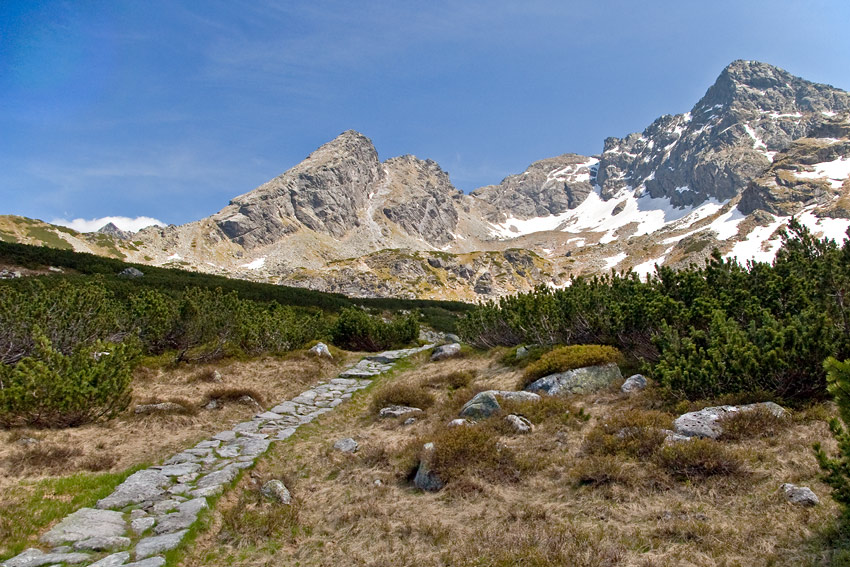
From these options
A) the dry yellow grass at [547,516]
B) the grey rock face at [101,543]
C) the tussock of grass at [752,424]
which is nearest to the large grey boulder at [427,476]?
the dry yellow grass at [547,516]

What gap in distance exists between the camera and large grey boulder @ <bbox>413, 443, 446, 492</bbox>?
22.9 ft

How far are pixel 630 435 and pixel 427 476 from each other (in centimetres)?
341

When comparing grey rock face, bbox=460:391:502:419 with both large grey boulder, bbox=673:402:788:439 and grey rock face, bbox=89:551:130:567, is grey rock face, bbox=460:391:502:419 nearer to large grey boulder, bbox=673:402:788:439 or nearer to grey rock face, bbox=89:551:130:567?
large grey boulder, bbox=673:402:788:439

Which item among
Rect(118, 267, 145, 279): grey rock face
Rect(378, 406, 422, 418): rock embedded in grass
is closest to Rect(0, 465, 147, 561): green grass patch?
Rect(378, 406, 422, 418): rock embedded in grass

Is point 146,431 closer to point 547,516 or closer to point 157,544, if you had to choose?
point 157,544

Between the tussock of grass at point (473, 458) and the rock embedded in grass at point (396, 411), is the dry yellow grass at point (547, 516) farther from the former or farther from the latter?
the rock embedded in grass at point (396, 411)

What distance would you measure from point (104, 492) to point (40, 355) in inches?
202

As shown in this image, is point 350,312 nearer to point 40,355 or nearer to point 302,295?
point 40,355

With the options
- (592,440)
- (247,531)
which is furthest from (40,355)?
(592,440)

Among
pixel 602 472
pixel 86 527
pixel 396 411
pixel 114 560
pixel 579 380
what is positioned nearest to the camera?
pixel 114 560

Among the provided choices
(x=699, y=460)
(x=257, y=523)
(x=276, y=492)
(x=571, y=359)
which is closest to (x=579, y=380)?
(x=571, y=359)

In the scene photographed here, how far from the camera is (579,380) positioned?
37.5 ft

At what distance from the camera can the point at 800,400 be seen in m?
7.91

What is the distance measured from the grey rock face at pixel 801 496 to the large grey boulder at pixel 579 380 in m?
5.88
